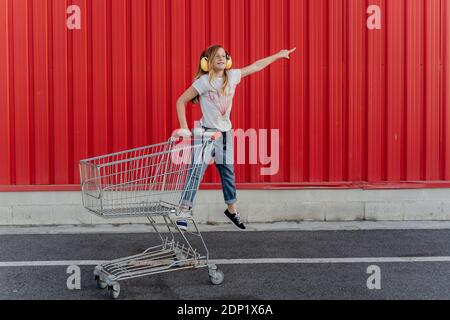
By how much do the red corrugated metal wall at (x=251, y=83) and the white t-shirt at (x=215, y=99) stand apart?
1961 mm

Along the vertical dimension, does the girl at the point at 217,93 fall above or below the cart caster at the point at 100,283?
above

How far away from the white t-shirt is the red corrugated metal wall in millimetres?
1961

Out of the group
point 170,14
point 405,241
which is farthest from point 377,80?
point 170,14

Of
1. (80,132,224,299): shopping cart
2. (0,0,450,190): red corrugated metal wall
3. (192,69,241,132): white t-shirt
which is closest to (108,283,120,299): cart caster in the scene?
(80,132,224,299): shopping cart

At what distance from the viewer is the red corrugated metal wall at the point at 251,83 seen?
23.7 feet

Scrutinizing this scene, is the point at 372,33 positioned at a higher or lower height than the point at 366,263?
higher

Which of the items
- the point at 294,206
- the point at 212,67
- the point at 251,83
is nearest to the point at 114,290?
the point at 212,67

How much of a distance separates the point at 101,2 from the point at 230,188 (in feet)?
10.6

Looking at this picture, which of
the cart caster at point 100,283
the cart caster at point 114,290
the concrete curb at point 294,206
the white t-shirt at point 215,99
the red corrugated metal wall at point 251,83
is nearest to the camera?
the cart caster at point 114,290

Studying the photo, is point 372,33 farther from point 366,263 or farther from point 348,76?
point 366,263

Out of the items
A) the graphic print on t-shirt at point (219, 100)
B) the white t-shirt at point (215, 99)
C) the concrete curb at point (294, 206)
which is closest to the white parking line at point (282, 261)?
the white t-shirt at point (215, 99)

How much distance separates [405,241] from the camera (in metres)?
6.19

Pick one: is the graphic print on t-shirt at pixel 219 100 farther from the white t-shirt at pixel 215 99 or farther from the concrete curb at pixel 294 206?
the concrete curb at pixel 294 206

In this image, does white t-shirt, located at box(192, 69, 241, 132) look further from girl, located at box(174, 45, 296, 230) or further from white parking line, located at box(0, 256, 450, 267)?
white parking line, located at box(0, 256, 450, 267)
